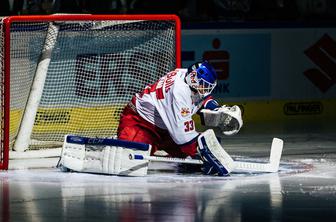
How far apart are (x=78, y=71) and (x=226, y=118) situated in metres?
2.34

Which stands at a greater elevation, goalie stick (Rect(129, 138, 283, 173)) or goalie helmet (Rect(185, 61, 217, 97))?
goalie helmet (Rect(185, 61, 217, 97))

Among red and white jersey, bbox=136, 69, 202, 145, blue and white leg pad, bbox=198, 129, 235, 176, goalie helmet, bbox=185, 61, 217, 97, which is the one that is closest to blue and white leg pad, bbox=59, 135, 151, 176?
red and white jersey, bbox=136, 69, 202, 145

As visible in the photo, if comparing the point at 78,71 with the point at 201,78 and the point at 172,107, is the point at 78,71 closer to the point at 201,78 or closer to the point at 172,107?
the point at 172,107

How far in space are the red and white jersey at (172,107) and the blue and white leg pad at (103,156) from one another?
335 mm

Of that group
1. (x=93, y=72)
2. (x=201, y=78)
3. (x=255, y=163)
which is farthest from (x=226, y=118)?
(x=93, y=72)

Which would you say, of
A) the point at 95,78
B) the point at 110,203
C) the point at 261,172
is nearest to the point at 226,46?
the point at 95,78

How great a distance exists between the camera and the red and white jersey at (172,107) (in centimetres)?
1070

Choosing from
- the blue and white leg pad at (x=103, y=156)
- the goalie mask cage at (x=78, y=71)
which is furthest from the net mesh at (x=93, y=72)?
the blue and white leg pad at (x=103, y=156)

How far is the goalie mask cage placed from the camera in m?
12.4

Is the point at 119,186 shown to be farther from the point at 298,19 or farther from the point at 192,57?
the point at 298,19

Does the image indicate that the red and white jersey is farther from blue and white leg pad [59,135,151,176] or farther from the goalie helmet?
blue and white leg pad [59,135,151,176]

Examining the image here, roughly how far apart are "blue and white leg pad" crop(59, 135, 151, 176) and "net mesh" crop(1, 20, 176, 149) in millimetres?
1643

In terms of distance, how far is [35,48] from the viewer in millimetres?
12469

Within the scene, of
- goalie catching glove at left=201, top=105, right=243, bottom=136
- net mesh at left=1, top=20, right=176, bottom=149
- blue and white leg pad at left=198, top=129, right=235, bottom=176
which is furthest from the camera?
net mesh at left=1, top=20, right=176, bottom=149
